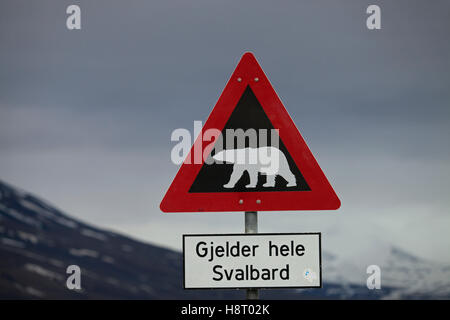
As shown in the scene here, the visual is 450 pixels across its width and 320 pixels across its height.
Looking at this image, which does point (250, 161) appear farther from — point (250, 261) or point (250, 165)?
point (250, 261)

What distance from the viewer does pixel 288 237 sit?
3.00m

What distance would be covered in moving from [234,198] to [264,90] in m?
0.53

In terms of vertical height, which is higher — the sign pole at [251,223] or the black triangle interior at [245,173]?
the black triangle interior at [245,173]

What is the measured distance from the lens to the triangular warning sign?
2.99 meters

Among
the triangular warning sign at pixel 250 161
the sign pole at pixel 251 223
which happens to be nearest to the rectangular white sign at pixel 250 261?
the sign pole at pixel 251 223

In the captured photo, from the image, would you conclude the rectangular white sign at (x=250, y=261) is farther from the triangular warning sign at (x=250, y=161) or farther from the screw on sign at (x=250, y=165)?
the triangular warning sign at (x=250, y=161)

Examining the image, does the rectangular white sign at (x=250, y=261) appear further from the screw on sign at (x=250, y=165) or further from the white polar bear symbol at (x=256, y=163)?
the white polar bear symbol at (x=256, y=163)

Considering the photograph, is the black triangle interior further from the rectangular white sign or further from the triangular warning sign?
the rectangular white sign

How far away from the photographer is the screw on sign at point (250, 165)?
299cm

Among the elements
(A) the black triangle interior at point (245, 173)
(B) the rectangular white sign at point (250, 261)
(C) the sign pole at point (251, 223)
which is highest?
(A) the black triangle interior at point (245, 173)
